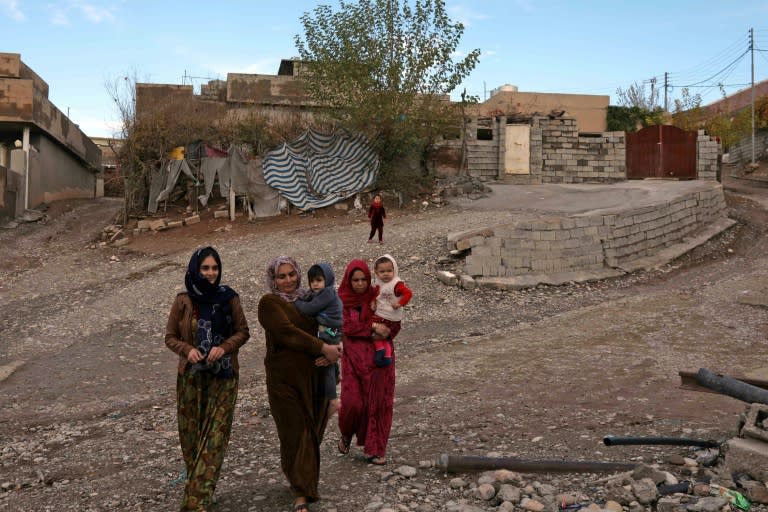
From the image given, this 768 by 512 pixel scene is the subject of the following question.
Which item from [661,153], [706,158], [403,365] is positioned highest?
[661,153]

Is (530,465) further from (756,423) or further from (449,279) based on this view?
(449,279)

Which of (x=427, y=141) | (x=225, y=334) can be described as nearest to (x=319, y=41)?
(x=427, y=141)

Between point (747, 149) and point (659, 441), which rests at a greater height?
point (747, 149)

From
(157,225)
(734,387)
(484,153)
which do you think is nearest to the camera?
(734,387)

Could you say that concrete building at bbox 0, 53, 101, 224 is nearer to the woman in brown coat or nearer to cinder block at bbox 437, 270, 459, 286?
cinder block at bbox 437, 270, 459, 286

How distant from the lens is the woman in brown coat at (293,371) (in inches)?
141

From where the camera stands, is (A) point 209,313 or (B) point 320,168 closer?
(A) point 209,313

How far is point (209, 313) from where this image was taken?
140 inches

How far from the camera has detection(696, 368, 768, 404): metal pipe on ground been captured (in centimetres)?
402

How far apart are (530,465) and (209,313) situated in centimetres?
193

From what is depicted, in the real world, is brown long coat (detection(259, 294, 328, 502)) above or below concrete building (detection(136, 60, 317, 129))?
below

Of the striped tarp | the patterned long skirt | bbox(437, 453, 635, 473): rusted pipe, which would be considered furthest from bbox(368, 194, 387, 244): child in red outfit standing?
the patterned long skirt

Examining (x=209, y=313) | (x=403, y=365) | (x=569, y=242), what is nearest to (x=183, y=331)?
(x=209, y=313)

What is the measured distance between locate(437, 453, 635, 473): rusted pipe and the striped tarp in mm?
12890
